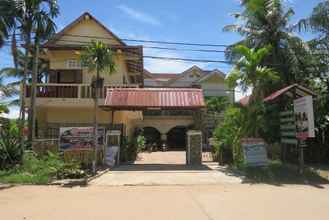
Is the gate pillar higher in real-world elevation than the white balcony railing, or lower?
lower

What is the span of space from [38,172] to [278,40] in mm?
15467

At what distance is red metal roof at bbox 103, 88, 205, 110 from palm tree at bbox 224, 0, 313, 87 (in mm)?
4096

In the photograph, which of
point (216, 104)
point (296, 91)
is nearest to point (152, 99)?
point (296, 91)

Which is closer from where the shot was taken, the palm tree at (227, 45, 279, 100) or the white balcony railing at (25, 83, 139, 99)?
the palm tree at (227, 45, 279, 100)

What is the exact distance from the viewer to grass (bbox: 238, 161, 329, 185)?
48.0 feet

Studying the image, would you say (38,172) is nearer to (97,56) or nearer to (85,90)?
(97,56)

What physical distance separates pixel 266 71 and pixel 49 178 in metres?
10.4

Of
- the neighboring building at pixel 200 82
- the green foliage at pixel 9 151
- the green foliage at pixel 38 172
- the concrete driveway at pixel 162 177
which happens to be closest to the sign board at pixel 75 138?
the concrete driveway at pixel 162 177

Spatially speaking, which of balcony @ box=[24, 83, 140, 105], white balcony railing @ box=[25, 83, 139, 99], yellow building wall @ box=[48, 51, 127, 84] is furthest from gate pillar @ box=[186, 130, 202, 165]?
yellow building wall @ box=[48, 51, 127, 84]

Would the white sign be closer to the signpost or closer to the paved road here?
the signpost

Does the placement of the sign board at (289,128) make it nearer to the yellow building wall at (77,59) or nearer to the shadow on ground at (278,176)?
the shadow on ground at (278,176)

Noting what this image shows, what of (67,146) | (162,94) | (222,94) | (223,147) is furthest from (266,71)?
(222,94)

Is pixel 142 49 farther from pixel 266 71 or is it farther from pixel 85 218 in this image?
pixel 85 218

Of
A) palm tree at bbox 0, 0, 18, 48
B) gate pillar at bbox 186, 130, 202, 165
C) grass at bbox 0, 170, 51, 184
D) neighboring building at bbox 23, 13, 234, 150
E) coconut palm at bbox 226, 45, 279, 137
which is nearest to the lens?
grass at bbox 0, 170, 51, 184
